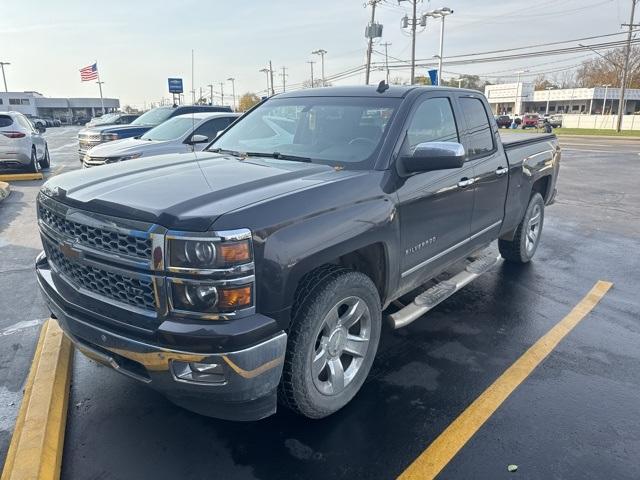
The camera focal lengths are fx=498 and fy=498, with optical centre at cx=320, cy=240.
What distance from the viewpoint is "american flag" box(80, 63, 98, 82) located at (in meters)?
38.3

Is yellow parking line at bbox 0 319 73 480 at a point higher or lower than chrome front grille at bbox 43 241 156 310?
lower

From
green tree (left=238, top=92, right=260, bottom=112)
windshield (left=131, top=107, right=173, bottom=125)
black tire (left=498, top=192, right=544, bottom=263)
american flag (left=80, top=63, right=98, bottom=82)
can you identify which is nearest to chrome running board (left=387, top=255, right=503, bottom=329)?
black tire (left=498, top=192, right=544, bottom=263)

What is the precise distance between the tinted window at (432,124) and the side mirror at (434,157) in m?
0.22

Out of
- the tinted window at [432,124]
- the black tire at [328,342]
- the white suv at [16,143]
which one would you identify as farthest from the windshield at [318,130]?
the white suv at [16,143]

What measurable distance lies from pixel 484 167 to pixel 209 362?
314 centimetres

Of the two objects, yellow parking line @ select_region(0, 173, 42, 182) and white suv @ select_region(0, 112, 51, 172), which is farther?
white suv @ select_region(0, 112, 51, 172)

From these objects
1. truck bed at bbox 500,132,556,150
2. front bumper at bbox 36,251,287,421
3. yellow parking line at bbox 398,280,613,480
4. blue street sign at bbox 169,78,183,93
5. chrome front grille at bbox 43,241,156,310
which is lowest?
yellow parking line at bbox 398,280,613,480

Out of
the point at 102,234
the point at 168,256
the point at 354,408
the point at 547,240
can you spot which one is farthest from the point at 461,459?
the point at 547,240

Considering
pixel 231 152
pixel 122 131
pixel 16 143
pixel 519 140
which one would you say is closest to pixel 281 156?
pixel 231 152

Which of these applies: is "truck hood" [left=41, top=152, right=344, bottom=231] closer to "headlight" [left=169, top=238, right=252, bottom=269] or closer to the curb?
"headlight" [left=169, top=238, right=252, bottom=269]

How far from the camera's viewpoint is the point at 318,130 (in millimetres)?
3816

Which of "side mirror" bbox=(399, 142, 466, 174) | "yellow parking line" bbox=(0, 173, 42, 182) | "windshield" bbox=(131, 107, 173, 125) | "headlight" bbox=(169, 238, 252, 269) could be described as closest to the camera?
"headlight" bbox=(169, 238, 252, 269)

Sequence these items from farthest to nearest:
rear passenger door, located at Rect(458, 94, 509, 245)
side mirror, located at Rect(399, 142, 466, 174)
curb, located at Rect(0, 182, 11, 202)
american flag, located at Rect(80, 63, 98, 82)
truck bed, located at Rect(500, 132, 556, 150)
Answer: american flag, located at Rect(80, 63, 98, 82)
curb, located at Rect(0, 182, 11, 202)
truck bed, located at Rect(500, 132, 556, 150)
rear passenger door, located at Rect(458, 94, 509, 245)
side mirror, located at Rect(399, 142, 466, 174)

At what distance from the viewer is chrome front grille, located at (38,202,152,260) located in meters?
2.34
